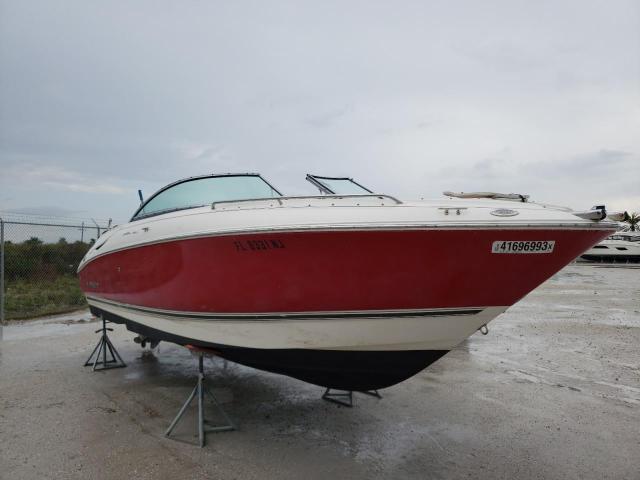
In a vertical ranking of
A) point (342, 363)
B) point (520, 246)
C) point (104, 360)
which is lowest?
point (104, 360)

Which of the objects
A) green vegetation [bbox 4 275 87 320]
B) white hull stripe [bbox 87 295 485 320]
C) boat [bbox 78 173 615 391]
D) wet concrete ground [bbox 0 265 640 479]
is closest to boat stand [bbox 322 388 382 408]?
wet concrete ground [bbox 0 265 640 479]

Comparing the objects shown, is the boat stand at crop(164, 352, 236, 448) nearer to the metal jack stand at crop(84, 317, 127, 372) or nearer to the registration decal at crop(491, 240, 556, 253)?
the metal jack stand at crop(84, 317, 127, 372)

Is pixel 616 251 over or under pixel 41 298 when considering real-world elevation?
over

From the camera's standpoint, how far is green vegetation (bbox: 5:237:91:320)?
928 centimetres

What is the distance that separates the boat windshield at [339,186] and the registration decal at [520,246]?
144 cm

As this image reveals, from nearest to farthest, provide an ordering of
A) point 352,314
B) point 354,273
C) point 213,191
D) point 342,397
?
1. point 354,273
2. point 352,314
3. point 213,191
4. point 342,397

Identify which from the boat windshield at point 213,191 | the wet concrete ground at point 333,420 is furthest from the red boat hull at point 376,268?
the wet concrete ground at point 333,420

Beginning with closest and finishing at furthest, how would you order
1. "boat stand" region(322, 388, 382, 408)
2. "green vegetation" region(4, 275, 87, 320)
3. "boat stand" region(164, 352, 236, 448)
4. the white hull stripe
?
1. the white hull stripe
2. "boat stand" region(164, 352, 236, 448)
3. "boat stand" region(322, 388, 382, 408)
4. "green vegetation" region(4, 275, 87, 320)

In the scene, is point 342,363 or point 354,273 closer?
point 354,273

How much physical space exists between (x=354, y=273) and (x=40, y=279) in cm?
1158

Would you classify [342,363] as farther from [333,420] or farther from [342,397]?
[342,397]

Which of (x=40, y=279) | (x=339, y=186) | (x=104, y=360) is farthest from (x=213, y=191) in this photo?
(x=40, y=279)

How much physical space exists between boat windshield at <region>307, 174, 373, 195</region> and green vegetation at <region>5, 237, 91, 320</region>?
7.45 meters

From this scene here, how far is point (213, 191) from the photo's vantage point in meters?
3.91
